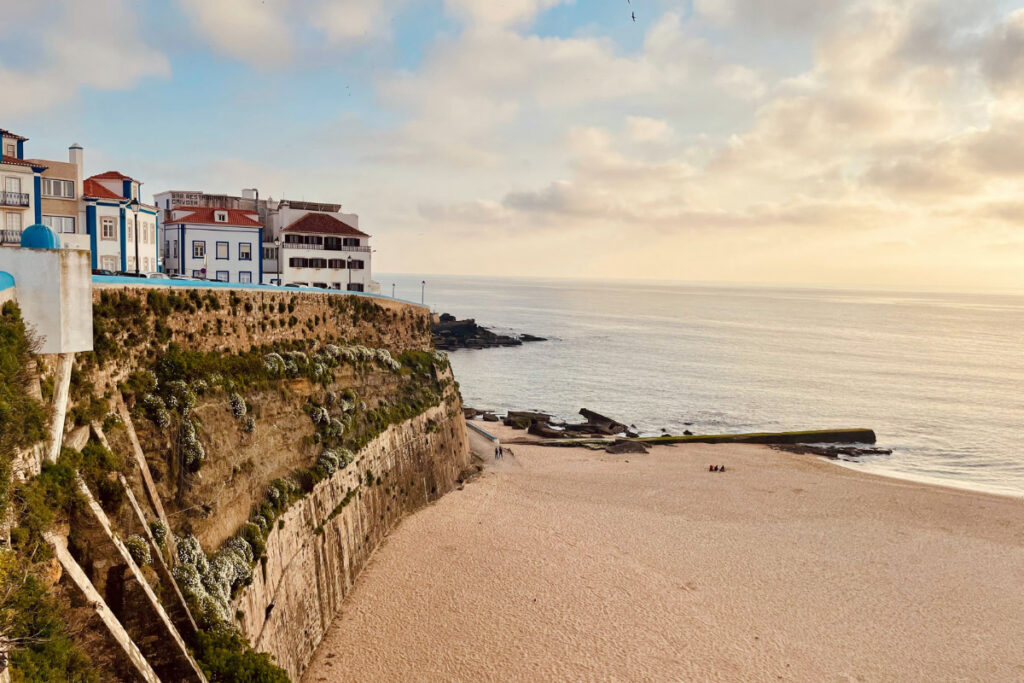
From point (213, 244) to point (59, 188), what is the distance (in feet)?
39.6

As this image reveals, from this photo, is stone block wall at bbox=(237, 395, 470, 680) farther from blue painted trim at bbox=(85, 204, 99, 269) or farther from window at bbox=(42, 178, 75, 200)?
window at bbox=(42, 178, 75, 200)

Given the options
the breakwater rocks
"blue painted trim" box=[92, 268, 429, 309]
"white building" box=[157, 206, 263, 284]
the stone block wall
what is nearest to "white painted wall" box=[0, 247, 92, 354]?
"blue painted trim" box=[92, 268, 429, 309]

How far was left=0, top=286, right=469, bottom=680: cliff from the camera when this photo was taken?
12.7 meters

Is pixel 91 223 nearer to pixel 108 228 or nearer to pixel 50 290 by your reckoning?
pixel 108 228

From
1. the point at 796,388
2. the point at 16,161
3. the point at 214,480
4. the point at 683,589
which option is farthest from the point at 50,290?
the point at 796,388

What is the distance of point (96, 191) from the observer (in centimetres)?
3434

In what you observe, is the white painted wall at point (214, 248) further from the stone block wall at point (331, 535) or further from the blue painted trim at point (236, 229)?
the stone block wall at point (331, 535)

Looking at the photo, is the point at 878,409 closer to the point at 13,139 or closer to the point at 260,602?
the point at 260,602

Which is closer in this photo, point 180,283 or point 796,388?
point 180,283

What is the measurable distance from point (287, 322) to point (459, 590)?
487 inches

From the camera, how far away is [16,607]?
9.89m

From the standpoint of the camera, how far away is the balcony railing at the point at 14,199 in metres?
29.6

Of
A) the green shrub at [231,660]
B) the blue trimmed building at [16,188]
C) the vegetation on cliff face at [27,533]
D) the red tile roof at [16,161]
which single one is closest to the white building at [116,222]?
the blue trimmed building at [16,188]

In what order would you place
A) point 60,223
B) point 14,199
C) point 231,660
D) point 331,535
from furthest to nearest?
point 60,223 < point 14,199 < point 331,535 < point 231,660
